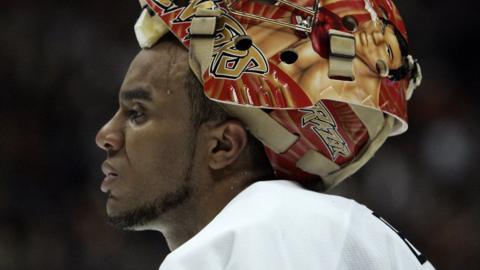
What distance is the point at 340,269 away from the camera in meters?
2.31

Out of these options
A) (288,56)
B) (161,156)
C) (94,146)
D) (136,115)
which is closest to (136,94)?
(136,115)

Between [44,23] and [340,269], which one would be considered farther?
[44,23]

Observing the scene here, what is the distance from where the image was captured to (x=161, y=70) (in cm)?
279

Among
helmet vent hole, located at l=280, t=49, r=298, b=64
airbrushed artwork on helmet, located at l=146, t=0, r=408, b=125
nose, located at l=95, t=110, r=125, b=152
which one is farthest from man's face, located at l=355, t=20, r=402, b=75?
nose, located at l=95, t=110, r=125, b=152

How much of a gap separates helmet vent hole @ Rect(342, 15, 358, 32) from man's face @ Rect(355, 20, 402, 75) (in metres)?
0.02

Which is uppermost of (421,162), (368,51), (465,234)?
(368,51)

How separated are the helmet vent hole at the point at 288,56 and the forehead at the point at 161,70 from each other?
0.29m

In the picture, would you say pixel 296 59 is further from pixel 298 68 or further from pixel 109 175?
pixel 109 175

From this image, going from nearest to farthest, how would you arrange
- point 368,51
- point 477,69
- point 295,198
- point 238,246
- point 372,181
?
point 238,246 < point 295,198 < point 368,51 < point 372,181 < point 477,69

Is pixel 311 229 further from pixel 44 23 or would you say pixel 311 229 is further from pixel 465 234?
pixel 44 23

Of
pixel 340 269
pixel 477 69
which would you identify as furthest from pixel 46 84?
pixel 340 269

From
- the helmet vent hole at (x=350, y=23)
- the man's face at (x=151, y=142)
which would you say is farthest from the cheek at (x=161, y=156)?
the helmet vent hole at (x=350, y=23)

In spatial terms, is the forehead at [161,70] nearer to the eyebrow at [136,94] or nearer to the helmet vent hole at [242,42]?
the eyebrow at [136,94]

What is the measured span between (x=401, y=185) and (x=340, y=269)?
4601 mm
